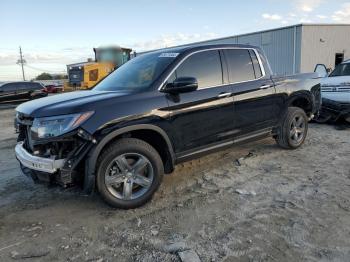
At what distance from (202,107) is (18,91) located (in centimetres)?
1975

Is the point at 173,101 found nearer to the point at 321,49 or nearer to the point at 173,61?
the point at 173,61

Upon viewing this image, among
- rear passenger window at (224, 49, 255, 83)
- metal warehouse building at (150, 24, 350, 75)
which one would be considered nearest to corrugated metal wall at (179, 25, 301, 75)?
metal warehouse building at (150, 24, 350, 75)

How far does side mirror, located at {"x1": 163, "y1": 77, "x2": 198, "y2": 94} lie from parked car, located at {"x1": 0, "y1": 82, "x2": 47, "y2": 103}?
1962 centimetres

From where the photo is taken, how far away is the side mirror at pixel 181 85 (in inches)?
180

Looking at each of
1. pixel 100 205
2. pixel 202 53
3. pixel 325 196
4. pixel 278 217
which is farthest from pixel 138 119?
pixel 325 196

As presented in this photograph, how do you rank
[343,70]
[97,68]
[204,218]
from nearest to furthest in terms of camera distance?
1. [204,218]
2. [343,70]
3. [97,68]

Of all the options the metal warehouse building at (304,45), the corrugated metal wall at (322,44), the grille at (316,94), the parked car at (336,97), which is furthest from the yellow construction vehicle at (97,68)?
the grille at (316,94)

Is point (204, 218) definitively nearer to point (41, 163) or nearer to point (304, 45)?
point (41, 163)

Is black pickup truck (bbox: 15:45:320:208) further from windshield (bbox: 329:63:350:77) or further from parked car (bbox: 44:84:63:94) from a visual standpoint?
parked car (bbox: 44:84:63:94)

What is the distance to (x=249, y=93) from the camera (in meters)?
5.66

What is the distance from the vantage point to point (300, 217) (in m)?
4.04

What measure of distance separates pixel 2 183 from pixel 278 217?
4099 millimetres

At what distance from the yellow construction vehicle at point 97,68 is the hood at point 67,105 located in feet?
55.7

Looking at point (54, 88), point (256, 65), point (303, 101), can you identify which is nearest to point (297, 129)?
point (303, 101)
